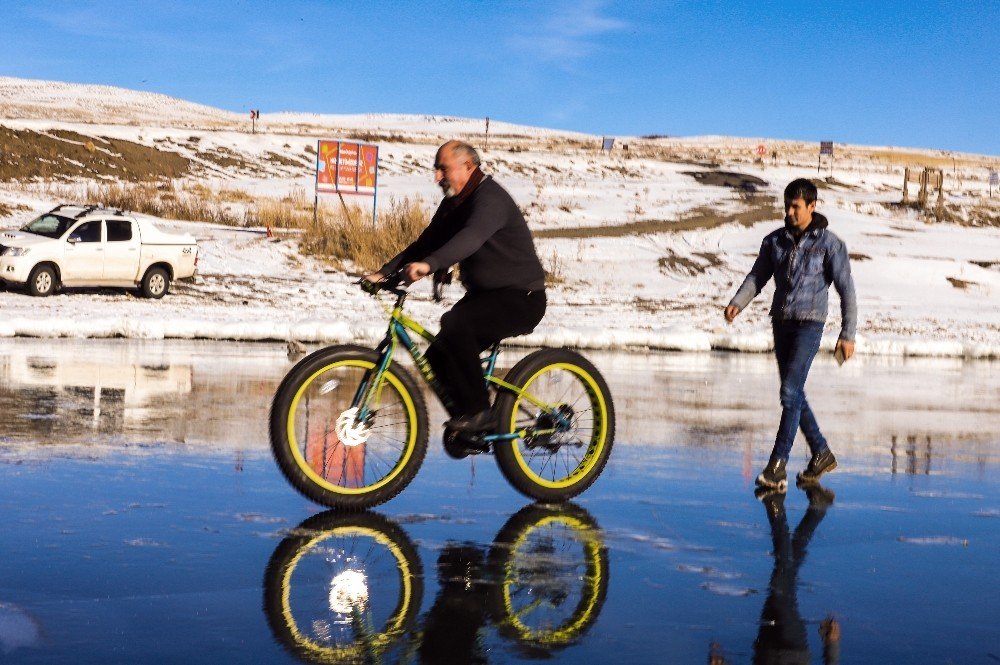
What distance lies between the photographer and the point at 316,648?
500 cm

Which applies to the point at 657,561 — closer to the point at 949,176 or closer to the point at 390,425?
the point at 390,425

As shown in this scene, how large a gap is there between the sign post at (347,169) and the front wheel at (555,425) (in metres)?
31.0

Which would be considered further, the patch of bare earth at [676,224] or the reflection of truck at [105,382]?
the patch of bare earth at [676,224]

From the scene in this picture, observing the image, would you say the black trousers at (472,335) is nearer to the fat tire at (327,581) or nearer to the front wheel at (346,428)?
the front wheel at (346,428)

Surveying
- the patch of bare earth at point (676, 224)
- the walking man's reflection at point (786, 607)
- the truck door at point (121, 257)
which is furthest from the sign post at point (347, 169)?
the walking man's reflection at point (786, 607)

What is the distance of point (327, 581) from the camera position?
607cm

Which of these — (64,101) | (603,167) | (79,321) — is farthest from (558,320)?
(64,101)

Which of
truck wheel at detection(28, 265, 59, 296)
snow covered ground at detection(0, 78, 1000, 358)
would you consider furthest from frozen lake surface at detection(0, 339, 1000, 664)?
truck wheel at detection(28, 265, 59, 296)

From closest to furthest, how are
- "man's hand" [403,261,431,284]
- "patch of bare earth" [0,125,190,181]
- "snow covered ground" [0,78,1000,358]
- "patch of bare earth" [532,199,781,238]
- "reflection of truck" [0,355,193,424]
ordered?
"man's hand" [403,261,431,284] → "reflection of truck" [0,355,193,424] → "snow covered ground" [0,78,1000,358] → "patch of bare earth" [532,199,781,238] → "patch of bare earth" [0,125,190,181]

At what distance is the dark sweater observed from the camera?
781 cm

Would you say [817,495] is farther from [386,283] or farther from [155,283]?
[155,283]

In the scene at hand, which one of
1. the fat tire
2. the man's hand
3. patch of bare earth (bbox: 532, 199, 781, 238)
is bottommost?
the fat tire

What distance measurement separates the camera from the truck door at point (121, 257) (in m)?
27.1

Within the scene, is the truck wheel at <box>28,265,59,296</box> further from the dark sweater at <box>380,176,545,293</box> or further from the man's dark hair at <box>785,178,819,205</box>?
the man's dark hair at <box>785,178,819,205</box>
